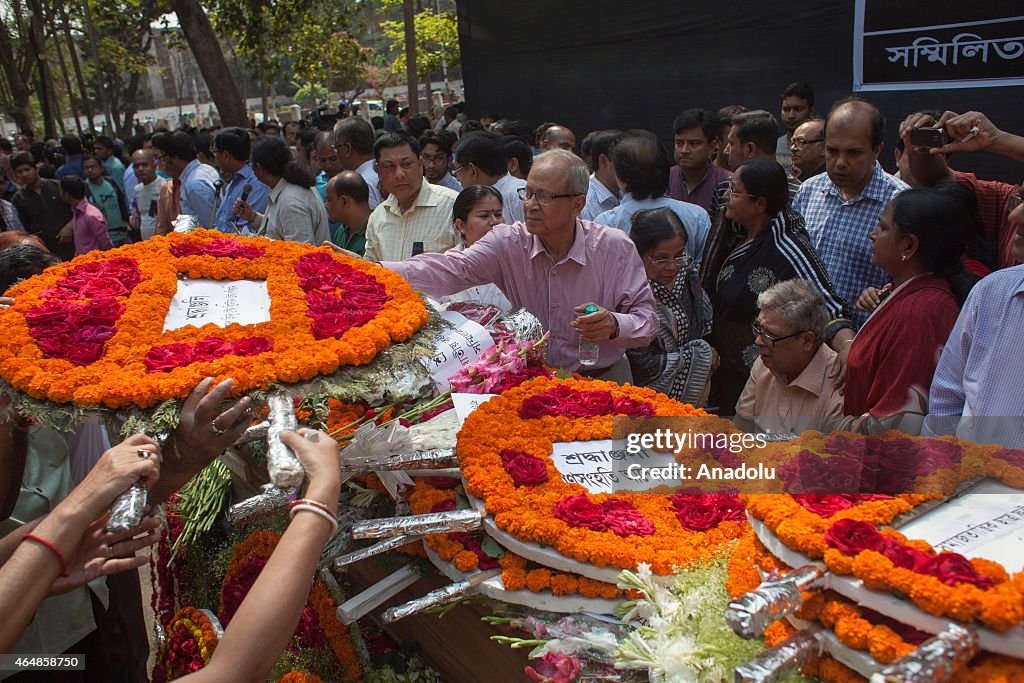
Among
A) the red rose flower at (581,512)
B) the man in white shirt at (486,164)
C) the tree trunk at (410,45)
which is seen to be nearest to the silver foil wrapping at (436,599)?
the red rose flower at (581,512)

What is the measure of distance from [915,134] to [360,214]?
3402 mm

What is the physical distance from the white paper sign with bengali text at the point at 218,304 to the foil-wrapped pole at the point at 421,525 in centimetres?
72

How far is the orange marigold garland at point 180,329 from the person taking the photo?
2045 millimetres

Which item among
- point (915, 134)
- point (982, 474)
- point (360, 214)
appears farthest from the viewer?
point (360, 214)

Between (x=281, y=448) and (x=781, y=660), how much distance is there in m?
1.08

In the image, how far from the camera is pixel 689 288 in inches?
157

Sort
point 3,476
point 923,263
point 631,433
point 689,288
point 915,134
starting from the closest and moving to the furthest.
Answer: point 3,476
point 631,433
point 923,263
point 915,134
point 689,288

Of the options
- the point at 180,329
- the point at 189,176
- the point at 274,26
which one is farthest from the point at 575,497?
the point at 274,26

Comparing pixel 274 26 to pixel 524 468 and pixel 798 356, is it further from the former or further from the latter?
pixel 524 468

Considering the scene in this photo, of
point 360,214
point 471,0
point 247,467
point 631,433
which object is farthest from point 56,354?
point 471,0

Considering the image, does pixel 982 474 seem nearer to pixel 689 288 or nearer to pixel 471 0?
pixel 689 288

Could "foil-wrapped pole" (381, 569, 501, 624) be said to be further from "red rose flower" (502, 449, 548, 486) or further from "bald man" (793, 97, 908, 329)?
"bald man" (793, 97, 908, 329)

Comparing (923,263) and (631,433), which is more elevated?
(923,263)

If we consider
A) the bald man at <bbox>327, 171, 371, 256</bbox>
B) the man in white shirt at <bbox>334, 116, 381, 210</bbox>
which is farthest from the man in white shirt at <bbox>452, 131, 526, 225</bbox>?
the man in white shirt at <bbox>334, 116, 381, 210</bbox>
